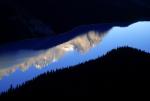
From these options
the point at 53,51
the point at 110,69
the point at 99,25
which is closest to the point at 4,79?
the point at 110,69

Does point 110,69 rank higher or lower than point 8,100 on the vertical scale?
higher

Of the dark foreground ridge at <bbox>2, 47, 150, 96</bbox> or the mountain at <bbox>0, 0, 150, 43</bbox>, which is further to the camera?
the mountain at <bbox>0, 0, 150, 43</bbox>

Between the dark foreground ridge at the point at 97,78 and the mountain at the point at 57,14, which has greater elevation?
the mountain at the point at 57,14

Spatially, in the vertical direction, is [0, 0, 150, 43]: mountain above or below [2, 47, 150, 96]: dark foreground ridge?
above

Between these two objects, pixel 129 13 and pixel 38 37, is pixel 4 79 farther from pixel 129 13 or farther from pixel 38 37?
pixel 129 13

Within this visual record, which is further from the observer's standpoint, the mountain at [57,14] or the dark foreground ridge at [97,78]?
the mountain at [57,14]
